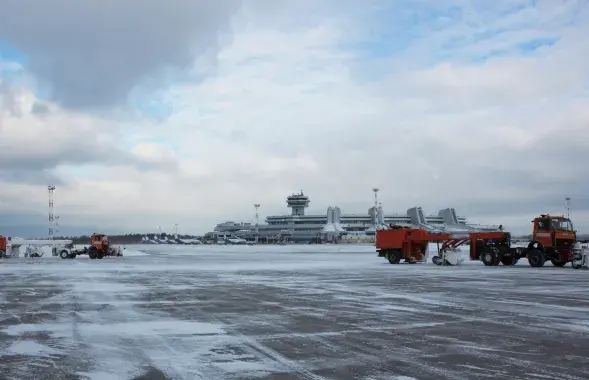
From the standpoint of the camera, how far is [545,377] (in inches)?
286

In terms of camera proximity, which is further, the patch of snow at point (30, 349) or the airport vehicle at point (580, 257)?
the airport vehicle at point (580, 257)

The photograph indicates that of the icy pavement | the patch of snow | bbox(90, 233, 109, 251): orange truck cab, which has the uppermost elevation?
bbox(90, 233, 109, 251): orange truck cab

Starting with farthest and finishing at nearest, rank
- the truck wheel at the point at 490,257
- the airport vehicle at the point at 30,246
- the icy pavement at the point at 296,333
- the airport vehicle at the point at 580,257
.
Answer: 1. the airport vehicle at the point at 30,246
2. the truck wheel at the point at 490,257
3. the airport vehicle at the point at 580,257
4. the icy pavement at the point at 296,333

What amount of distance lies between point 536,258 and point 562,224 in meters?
2.55

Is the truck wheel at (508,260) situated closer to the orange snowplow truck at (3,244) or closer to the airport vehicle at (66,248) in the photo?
the airport vehicle at (66,248)

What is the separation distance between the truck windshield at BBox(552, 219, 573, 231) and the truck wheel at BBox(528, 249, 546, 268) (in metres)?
1.85

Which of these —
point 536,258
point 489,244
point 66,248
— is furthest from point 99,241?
point 536,258

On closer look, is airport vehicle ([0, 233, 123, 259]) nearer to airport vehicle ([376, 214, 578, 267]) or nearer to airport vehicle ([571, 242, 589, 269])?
airport vehicle ([376, 214, 578, 267])

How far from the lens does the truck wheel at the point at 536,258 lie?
3438 cm

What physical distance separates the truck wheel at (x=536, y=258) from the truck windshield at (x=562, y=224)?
1845 mm

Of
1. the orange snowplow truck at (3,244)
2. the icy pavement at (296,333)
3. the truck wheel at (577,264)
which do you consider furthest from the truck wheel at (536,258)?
the orange snowplow truck at (3,244)

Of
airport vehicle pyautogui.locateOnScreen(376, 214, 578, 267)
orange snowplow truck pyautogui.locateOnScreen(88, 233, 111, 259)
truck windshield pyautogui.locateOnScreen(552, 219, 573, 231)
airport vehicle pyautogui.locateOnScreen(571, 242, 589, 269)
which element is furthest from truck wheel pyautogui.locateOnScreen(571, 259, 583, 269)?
orange snowplow truck pyautogui.locateOnScreen(88, 233, 111, 259)

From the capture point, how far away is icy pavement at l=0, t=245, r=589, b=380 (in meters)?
7.83

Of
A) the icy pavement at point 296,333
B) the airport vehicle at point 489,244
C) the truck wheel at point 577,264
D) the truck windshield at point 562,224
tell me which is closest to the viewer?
the icy pavement at point 296,333
